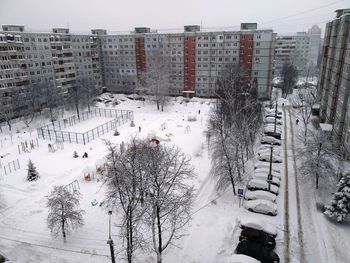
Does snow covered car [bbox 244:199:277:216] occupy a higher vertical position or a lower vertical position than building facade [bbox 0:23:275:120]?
lower

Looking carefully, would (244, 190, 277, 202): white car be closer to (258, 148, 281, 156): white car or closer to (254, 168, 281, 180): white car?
(254, 168, 281, 180): white car

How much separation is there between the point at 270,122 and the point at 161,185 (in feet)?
106

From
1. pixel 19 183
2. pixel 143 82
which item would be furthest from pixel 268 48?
pixel 19 183

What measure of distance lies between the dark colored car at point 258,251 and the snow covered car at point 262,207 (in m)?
4.31

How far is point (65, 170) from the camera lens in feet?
100.0

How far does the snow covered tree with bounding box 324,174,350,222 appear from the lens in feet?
66.9

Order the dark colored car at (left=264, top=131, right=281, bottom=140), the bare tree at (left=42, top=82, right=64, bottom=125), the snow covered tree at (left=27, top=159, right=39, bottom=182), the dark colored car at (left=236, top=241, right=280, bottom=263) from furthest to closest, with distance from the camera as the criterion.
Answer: the bare tree at (left=42, top=82, right=64, bottom=125), the dark colored car at (left=264, top=131, right=281, bottom=140), the snow covered tree at (left=27, top=159, right=39, bottom=182), the dark colored car at (left=236, top=241, right=280, bottom=263)

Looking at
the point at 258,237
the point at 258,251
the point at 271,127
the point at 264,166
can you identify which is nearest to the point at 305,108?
the point at 271,127

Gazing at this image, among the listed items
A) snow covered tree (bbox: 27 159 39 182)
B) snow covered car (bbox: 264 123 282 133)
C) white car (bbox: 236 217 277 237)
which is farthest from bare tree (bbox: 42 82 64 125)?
white car (bbox: 236 217 277 237)

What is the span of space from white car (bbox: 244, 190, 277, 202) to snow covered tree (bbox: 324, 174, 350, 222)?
3992mm

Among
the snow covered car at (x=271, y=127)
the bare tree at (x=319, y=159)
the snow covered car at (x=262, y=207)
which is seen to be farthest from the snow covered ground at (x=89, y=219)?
the snow covered car at (x=271, y=127)

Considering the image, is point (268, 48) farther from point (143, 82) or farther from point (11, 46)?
point (11, 46)

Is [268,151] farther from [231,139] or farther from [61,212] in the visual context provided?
[61,212]

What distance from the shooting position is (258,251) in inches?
685
